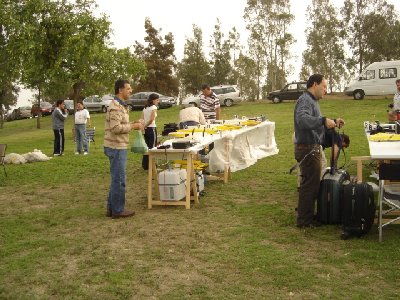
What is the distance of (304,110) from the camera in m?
6.39

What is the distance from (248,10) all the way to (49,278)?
43085mm

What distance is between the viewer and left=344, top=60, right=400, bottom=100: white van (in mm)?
28859

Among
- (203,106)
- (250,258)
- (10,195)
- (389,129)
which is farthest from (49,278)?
(203,106)

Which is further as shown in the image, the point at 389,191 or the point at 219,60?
the point at 219,60

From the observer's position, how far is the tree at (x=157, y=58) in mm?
44688

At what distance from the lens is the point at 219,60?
45.2 meters

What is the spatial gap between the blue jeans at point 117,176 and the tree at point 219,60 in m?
38.3

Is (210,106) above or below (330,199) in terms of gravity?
above

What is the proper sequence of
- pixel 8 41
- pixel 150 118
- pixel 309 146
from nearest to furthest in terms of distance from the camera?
pixel 309 146 < pixel 150 118 < pixel 8 41

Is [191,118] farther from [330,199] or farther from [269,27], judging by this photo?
[269,27]

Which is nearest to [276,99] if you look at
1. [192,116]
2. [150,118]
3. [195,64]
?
[195,64]

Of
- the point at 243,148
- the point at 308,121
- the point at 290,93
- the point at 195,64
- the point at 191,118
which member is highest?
the point at 195,64

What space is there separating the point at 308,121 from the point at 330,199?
102cm

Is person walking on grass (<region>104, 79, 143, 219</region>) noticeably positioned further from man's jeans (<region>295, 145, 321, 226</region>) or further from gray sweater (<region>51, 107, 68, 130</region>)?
gray sweater (<region>51, 107, 68, 130</region>)
